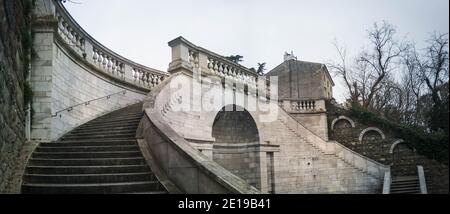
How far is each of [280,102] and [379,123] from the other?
5.45 metres

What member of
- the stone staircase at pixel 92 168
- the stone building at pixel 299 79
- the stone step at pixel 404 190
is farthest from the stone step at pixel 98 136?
the stone building at pixel 299 79

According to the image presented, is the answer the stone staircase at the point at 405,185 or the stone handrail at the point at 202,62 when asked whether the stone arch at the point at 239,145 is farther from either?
the stone staircase at the point at 405,185

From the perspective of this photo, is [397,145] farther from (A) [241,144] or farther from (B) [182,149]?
(B) [182,149]

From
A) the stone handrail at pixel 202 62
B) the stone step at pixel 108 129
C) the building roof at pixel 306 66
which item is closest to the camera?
the stone step at pixel 108 129

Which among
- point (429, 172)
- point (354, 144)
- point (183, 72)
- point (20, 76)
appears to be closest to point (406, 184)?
point (429, 172)

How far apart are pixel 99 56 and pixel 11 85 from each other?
597 centimetres

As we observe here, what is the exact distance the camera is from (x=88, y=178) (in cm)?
569

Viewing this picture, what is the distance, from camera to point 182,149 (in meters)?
5.40

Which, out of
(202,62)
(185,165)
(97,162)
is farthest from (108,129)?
(202,62)

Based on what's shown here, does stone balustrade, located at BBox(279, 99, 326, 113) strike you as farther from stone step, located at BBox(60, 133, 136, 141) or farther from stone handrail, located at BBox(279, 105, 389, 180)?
stone step, located at BBox(60, 133, 136, 141)

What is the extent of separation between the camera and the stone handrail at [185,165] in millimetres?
4664

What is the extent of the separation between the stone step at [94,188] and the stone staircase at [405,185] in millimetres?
12976

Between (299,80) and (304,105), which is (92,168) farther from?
(299,80)

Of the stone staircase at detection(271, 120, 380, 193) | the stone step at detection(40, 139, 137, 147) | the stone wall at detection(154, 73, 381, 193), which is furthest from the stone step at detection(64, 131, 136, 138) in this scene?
the stone staircase at detection(271, 120, 380, 193)
